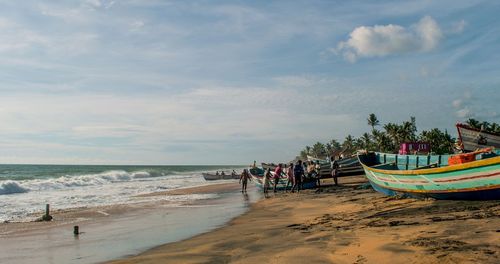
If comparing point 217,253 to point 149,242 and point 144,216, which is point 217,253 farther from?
point 144,216

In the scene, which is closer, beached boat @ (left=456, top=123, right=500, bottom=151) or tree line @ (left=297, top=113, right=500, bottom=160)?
beached boat @ (left=456, top=123, right=500, bottom=151)

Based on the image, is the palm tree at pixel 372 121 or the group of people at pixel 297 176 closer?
the group of people at pixel 297 176

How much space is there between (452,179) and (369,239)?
5683 mm

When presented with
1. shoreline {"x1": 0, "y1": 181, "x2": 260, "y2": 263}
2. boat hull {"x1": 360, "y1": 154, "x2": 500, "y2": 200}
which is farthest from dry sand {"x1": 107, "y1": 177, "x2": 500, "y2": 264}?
shoreline {"x1": 0, "y1": 181, "x2": 260, "y2": 263}

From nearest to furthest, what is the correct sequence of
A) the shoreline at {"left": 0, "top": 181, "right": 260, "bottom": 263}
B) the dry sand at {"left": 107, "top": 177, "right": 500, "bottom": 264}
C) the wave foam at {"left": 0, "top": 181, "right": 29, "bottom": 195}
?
the dry sand at {"left": 107, "top": 177, "right": 500, "bottom": 264}, the shoreline at {"left": 0, "top": 181, "right": 260, "bottom": 263}, the wave foam at {"left": 0, "top": 181, "right": 29, "bottom": 195}

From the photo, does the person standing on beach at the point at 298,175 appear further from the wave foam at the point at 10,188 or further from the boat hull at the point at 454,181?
the wave foam at the point at 10,188

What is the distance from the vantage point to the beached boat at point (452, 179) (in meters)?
11.8

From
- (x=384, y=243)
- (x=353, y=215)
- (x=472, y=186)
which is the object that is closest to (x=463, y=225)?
(x=384, y=243)

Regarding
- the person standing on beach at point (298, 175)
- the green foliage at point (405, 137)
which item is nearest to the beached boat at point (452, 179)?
the person standing on beach at point (298, 175)

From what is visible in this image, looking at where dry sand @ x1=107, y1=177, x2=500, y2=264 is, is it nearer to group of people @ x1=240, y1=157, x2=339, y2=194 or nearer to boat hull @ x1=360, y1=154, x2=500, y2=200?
boat hull @ x1=360, y1=154, x2=500, y2=200

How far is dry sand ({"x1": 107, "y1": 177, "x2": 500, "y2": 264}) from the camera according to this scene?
736 cm

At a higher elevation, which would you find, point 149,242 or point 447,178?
point 447,178

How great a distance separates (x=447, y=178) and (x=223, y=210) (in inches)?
463

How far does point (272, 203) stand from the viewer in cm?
2311
